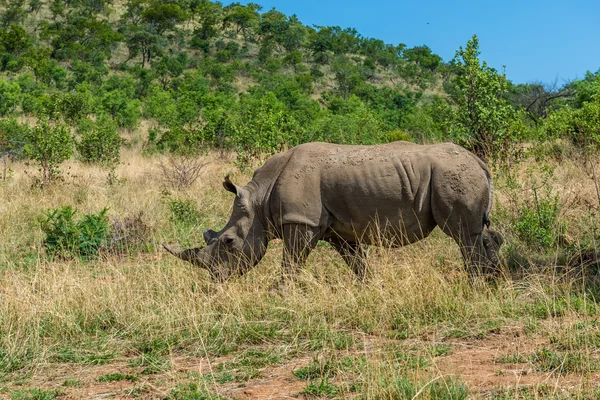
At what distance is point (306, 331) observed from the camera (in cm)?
609

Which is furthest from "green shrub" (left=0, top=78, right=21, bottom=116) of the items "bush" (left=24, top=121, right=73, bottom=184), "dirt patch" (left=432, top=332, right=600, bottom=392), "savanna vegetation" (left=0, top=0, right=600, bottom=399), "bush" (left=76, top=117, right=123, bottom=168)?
"dirt patch" (left=432, top=332, right=600, bottom=392)

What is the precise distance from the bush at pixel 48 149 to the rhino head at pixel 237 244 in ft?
23.9

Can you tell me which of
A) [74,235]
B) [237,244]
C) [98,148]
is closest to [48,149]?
[98,148]

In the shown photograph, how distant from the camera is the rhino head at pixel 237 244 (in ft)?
25.1

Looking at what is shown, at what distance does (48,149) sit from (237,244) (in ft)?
26.2

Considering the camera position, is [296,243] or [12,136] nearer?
[296,243]

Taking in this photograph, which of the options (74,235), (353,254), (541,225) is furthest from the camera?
(74,235)

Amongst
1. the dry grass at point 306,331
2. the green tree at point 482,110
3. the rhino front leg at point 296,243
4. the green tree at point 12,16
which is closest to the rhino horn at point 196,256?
the dry grass at point 306,331

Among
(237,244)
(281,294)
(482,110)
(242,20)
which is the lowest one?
(281,294)

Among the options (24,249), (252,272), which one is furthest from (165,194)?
(252,272)

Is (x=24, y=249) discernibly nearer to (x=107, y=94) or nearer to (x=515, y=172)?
(x=515, y=172)

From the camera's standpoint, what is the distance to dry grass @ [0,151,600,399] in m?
4.91

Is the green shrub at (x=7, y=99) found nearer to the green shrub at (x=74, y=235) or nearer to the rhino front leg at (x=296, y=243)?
the green shrub at (x=74, y=235)

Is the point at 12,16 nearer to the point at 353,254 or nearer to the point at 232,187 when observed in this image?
the point at 232,187
